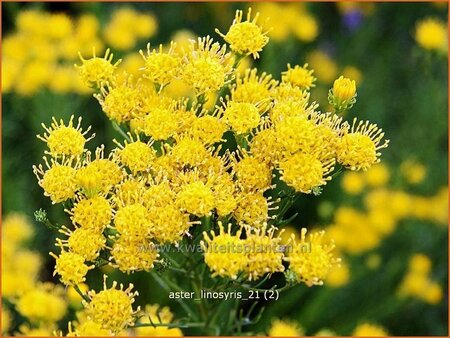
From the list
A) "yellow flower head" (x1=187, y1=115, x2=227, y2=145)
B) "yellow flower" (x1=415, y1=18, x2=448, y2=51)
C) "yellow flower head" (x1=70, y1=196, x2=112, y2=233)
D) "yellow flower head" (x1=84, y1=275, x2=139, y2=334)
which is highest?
"yellow flower" (x1=415, y1=18, x2=448, y2=51)

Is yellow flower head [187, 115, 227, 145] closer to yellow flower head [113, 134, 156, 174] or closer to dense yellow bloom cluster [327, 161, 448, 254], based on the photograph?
yellow flower head [113, 134, 156, 174]

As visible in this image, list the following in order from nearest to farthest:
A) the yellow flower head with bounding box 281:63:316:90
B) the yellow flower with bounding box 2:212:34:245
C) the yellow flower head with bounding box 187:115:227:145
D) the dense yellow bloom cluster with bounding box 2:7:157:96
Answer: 1. the yellow flower head with bounding box 187:115:227:145
2. the yellow flower head with bounding box 281:63:316:90
3. the yellow flower with bounding box 2:212:34:245
4. the dense yellow bloom cluster with bounding box 2:7:157:96

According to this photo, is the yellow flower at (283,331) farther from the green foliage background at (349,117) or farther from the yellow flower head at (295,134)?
the yellow flower head at (295,134)

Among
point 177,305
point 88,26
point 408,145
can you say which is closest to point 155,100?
point 177,305

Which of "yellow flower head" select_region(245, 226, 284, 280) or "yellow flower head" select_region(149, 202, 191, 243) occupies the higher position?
"yellow flower head" select_region(149, 202, 191, 243)

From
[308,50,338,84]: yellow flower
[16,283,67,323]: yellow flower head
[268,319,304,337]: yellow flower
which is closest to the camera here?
[16,283,67,323]: yellow flower head

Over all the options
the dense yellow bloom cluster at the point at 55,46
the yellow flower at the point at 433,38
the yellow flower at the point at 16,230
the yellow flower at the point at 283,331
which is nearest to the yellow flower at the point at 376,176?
the yellow flower at the point at 433,38

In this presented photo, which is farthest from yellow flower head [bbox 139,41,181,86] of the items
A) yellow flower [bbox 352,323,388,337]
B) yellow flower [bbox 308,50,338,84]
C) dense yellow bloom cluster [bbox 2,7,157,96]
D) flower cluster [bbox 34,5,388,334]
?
yellow flower [bbox 308,50,338,84]
